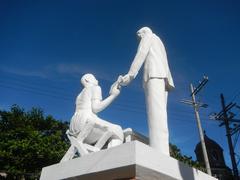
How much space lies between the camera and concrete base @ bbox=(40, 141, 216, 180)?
411cm

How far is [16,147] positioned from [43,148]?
5.30 feet

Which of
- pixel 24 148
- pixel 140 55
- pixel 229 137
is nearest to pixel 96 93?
pixel 140 55

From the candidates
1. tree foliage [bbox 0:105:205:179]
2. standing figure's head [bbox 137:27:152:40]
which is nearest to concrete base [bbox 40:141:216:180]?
standing figure's head [bbox 137:27:152:40]

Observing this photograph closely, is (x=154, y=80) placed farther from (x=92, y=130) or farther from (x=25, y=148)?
(x=25, y=148)

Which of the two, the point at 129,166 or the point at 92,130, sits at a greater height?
the point at 92,130

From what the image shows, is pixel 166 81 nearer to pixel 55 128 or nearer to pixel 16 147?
pixel 16 147

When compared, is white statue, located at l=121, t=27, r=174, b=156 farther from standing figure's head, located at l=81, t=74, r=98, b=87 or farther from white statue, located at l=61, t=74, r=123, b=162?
standing figure's head, located at l=81, t=74, r=98, b=87

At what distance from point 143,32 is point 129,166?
3318 millimetres

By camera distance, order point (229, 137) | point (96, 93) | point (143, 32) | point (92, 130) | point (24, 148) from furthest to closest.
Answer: point (229, 137) < point (24, 148) < point (143, 32) < point (96, 93) < point (92, 130)

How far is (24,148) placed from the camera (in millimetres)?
18156

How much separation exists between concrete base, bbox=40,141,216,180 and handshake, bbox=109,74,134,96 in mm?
1479

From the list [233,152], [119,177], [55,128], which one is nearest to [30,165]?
[55,128]

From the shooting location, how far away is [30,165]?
725 inches

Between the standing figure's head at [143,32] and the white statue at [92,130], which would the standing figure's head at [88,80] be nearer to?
the white statue at [92,130]
